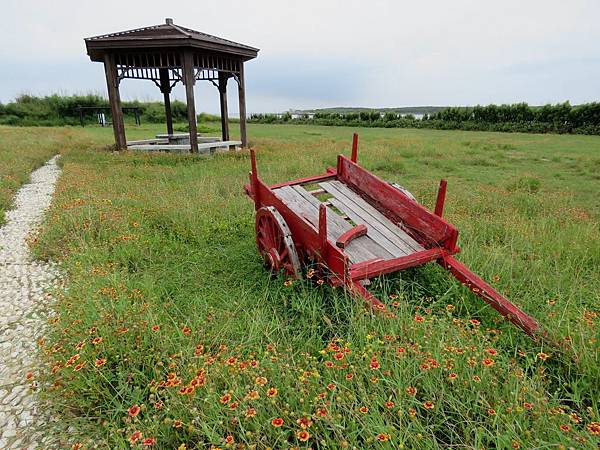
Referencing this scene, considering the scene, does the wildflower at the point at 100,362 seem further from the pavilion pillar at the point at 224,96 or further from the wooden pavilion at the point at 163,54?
the pavilion pillar at the point at 224,96

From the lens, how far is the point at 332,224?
347cm

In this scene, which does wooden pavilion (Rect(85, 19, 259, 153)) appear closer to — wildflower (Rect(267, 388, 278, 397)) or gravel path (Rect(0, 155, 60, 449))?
gravel path (Rect(0, 155, 60, 449))

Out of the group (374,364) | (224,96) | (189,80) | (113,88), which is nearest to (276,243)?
(374,364)

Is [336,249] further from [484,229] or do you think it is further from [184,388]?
[484,229]

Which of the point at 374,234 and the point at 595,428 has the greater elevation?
the point at 374,234

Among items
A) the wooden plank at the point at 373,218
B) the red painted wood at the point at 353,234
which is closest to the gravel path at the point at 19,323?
the red painted wood at the point at 353,234

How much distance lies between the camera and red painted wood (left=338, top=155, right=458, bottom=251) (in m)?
2.94

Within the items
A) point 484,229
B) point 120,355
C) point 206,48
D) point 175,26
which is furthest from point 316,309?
point 175,26

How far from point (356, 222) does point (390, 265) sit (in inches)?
33.2

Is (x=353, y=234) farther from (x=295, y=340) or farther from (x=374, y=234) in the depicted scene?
(x=295, y=340)

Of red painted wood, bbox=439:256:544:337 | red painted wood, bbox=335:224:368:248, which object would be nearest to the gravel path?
red painted wood, bbox=335:224:368:248

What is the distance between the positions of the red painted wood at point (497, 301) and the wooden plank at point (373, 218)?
12.3 inches

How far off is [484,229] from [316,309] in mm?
3080

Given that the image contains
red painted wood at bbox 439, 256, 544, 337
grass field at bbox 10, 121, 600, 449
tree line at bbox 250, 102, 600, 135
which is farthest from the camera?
Result: tree line at bbox 250, 102, 600, 135
